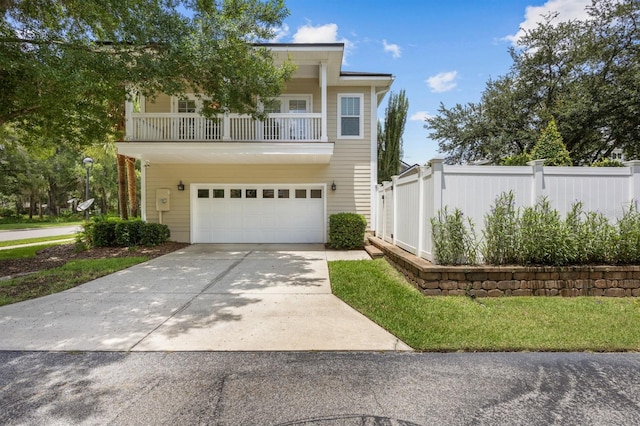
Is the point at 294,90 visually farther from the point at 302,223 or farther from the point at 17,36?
the point at 17,36

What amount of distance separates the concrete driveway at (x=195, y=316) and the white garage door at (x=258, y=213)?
13.7 feet

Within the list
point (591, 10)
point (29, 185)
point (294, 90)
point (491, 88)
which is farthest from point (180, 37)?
point (29, 185)

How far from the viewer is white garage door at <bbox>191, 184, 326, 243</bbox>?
35.8 ft

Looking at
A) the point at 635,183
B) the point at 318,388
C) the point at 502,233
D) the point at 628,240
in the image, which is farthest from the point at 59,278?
the point at 635,183

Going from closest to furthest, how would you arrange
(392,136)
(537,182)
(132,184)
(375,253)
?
(537,182), (375,253), (132,184), (392,136)

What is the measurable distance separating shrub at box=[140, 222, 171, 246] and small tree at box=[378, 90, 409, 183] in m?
10.1

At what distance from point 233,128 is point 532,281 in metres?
8.24

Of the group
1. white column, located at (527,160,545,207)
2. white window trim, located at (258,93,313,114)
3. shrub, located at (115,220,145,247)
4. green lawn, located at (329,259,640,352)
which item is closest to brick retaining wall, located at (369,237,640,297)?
green lawn, located at (329,259,640,352)

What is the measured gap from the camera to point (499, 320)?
377 centimetres

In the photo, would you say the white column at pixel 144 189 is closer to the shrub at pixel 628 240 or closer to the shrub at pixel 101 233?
the shrub at pixel 101 233

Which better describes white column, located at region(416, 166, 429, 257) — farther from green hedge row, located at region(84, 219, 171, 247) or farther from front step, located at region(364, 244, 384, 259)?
green hedge row, located at region(84, 219, 171, 247)

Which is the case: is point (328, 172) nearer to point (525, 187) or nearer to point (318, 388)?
point (525, 187)

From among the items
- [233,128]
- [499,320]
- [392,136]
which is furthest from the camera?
[392,136]

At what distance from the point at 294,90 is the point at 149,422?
10372 mm
